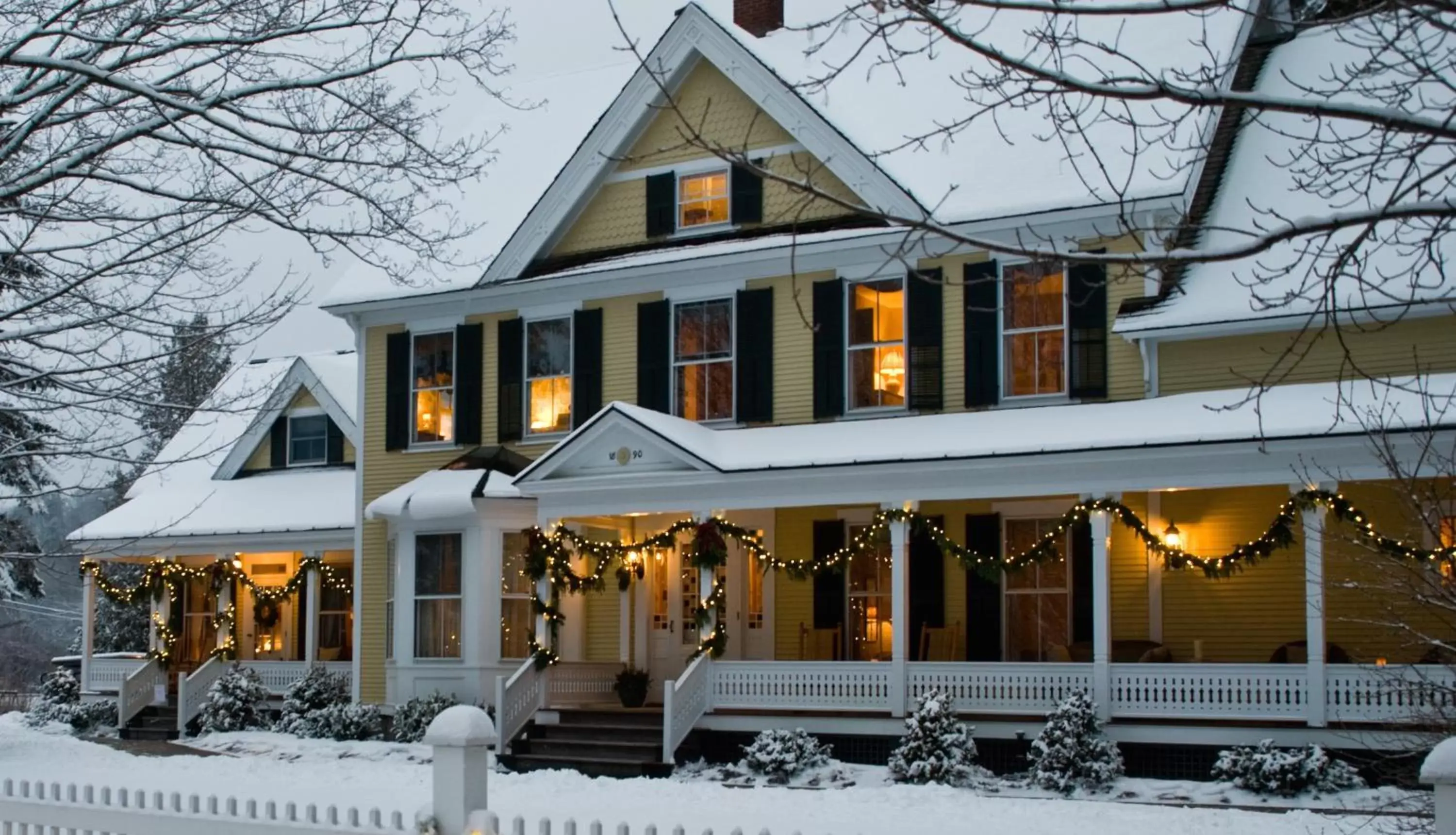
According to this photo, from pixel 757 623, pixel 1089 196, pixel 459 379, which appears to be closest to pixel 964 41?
pixel 1089 196

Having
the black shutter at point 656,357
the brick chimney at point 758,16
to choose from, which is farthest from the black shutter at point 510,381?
the brick chimney at point 758,16

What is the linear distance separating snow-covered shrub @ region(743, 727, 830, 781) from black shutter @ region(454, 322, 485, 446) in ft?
24.4

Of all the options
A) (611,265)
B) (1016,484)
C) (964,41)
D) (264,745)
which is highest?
(611,265)

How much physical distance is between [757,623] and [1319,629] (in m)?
8.01

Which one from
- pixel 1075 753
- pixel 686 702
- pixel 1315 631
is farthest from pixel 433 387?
pixel 1315 631

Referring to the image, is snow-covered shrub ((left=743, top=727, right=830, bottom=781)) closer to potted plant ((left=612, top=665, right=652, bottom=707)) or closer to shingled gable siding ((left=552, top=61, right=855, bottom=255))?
potted plant ((left=612, top=665, right=652, bottom=707))

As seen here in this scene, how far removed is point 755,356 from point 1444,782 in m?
15.5

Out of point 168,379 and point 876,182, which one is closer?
point 168,379

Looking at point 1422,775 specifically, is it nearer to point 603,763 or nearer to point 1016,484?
point 1016,484

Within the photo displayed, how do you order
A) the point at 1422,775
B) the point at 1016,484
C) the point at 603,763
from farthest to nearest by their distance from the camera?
the point at 603,763
the point at 1016,484
the point at 1422,775

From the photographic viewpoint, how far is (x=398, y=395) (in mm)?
24891

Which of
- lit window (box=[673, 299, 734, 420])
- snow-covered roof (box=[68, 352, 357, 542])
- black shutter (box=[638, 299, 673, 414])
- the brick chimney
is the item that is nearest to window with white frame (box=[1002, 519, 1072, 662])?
lit window (box=[673, 299, 734, 420])

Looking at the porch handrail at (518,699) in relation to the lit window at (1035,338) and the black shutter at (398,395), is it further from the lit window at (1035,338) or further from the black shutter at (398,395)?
the lit window at (1035,338)

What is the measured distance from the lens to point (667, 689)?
19094mm
